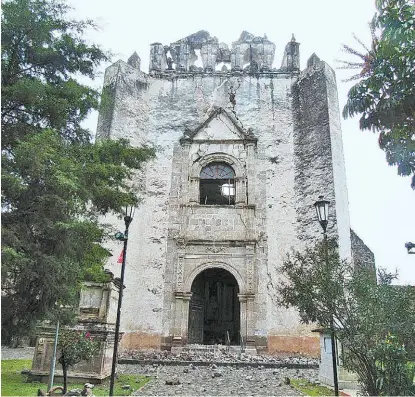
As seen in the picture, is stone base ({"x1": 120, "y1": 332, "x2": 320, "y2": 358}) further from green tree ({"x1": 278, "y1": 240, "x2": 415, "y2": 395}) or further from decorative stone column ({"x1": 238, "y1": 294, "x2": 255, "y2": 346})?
green tree ({"x1": 278, "y1": 240, "x2": 415, "y2": 395})

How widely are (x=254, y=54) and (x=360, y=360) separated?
46.7 feet

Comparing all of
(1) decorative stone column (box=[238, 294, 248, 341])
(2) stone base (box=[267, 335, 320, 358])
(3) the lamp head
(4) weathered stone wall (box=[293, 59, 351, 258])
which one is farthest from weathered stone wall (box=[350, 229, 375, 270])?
(3) the lamp head

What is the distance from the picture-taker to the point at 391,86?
6.09 metres

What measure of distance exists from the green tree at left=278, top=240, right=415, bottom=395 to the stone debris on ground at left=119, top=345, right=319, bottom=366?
20.1 ft

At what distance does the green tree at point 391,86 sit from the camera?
5684mm

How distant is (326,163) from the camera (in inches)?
588

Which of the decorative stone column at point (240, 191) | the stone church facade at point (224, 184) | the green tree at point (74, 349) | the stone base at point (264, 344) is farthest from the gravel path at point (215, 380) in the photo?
the decorative stone column at point (240, 191)

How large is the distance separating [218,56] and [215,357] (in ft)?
39.7

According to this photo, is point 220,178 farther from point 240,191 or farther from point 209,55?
point 209,55

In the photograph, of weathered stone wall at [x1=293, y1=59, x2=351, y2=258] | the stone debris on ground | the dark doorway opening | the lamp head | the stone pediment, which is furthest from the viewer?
the stone pediment

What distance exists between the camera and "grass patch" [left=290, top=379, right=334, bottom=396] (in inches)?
299

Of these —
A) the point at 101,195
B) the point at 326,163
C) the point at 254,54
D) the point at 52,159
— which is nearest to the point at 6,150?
the point at 52,159

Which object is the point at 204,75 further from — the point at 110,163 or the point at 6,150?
the point at 6,150

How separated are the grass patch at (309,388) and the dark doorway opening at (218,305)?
21.5 feet
